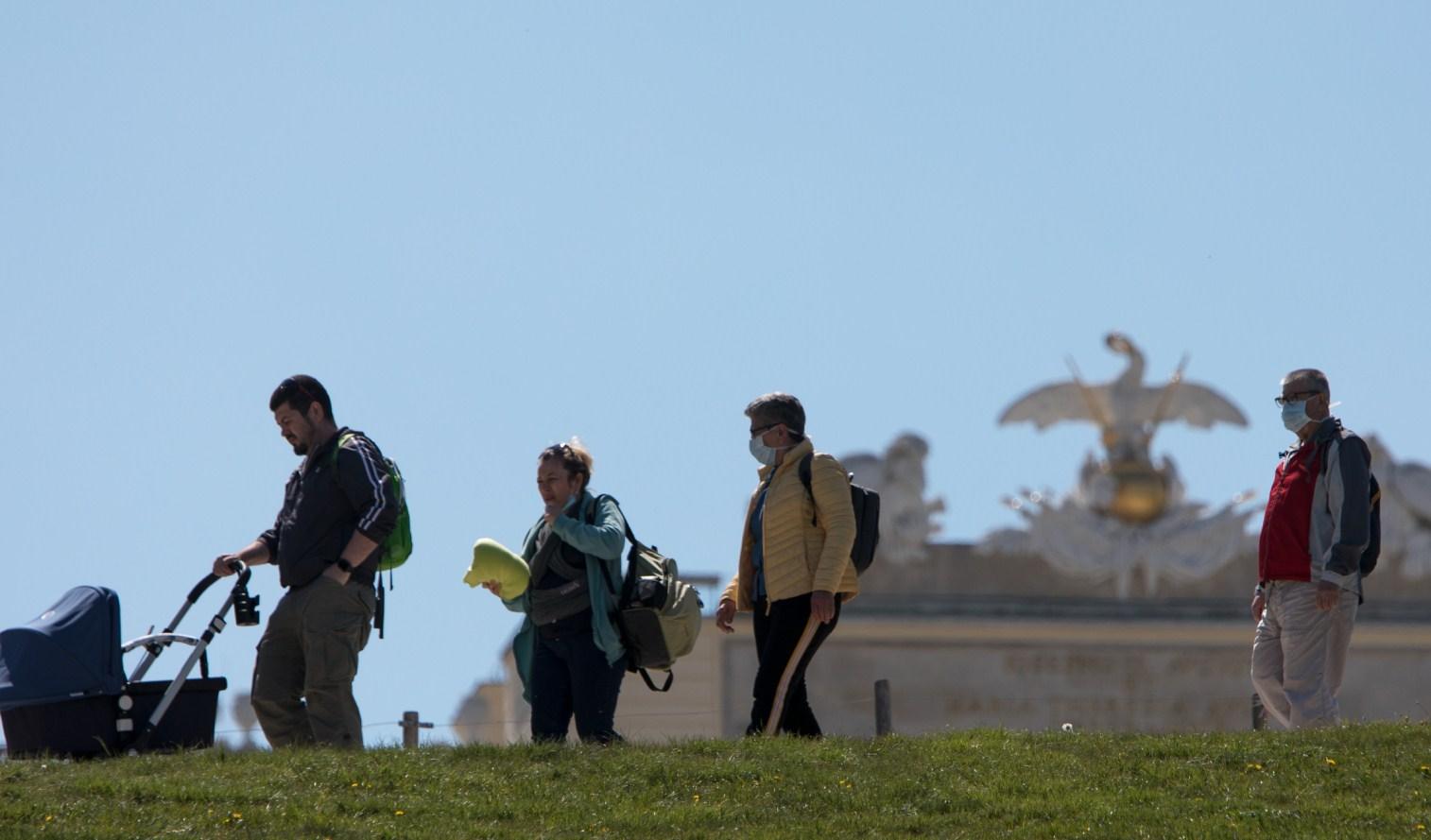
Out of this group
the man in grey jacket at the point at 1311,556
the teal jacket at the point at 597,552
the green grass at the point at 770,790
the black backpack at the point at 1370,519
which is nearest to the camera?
the green grass at the point at 770,790

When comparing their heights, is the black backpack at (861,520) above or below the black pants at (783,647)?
above

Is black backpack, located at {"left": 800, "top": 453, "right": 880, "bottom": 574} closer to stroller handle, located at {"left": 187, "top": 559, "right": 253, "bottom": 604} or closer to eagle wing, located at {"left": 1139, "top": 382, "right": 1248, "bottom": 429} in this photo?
stroller handle, located at {"left": 187, "top": 559, "right": 253, "bottom": 604}

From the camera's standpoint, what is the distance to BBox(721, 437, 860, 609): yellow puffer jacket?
12328 mm

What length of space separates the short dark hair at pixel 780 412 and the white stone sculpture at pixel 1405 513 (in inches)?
841

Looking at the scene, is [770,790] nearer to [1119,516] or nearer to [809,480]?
[809,480]

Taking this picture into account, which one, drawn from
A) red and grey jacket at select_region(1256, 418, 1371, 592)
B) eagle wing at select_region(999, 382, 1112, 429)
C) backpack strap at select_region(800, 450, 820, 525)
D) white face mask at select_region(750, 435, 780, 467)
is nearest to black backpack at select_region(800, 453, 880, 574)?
backpack strap at select_region(800, 450, 820, 525)

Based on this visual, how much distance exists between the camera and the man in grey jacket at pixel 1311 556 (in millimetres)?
12508

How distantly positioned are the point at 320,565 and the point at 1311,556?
433 cm

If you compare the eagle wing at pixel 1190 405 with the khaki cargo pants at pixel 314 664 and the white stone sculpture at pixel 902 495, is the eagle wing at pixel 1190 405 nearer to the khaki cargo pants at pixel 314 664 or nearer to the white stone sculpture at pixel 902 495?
the white stone sculpture at pixel 902 495

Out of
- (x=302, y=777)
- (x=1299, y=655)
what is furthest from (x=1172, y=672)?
(x=302, y=777)

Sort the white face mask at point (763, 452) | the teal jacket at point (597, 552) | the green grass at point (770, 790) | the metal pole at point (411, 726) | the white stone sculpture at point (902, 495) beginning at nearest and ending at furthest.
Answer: the green grass at point (770, 790)
the teal jacket at point (597, 552)
the white face mask at point (763, 452)
the metal pole at point (411, 726)
the white stone sculpture at point (902, 495)

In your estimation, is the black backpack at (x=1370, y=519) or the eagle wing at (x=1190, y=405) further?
the eagle wing at (x=1190, y=405)

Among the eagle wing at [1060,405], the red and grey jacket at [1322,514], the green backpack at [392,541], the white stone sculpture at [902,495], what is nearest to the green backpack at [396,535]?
the green backpack at [392,541]

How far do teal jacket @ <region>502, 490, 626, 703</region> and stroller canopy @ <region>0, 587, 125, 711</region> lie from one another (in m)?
1.72
